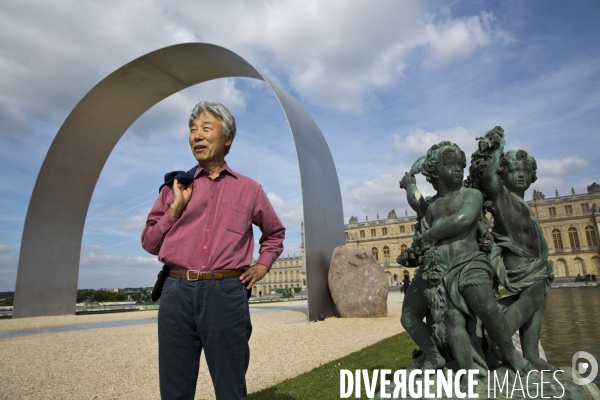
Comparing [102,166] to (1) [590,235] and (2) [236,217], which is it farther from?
(1) [590,235]

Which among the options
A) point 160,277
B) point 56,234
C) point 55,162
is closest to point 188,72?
point 55,162

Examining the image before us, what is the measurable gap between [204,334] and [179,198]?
658 millimetres

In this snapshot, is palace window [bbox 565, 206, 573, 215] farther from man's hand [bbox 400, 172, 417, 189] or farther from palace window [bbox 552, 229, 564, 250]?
man's hand [bbox 400, 172, 417, 189]

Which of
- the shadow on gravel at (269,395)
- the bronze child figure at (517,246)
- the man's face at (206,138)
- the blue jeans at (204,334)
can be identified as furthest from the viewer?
the shadow on gravel at (269,395)

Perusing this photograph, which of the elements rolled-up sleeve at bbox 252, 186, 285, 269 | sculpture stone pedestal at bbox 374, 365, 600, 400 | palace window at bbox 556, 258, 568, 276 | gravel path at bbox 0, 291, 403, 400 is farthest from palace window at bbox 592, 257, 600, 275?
rolled-up sleeve at bbox 252, 186, 285, 269

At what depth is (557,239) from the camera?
5762 cm

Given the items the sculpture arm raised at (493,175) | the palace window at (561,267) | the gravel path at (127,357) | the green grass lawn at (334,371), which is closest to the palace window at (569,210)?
the palace window at (561,267)

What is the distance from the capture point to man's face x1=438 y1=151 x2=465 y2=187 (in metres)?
2.99

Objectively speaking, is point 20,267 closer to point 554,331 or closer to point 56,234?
point 56,234

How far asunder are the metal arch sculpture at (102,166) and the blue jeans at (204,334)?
985 cm

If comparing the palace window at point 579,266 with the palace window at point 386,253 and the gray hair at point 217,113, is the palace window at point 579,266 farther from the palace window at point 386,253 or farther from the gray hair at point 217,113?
the gray hair at point 217,113

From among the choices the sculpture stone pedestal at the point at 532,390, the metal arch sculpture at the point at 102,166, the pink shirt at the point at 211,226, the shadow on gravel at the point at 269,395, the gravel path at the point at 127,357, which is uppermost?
the metal arch sculpture at the point at 102,166

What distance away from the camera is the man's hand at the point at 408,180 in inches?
139

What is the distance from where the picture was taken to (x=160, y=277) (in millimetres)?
1995
